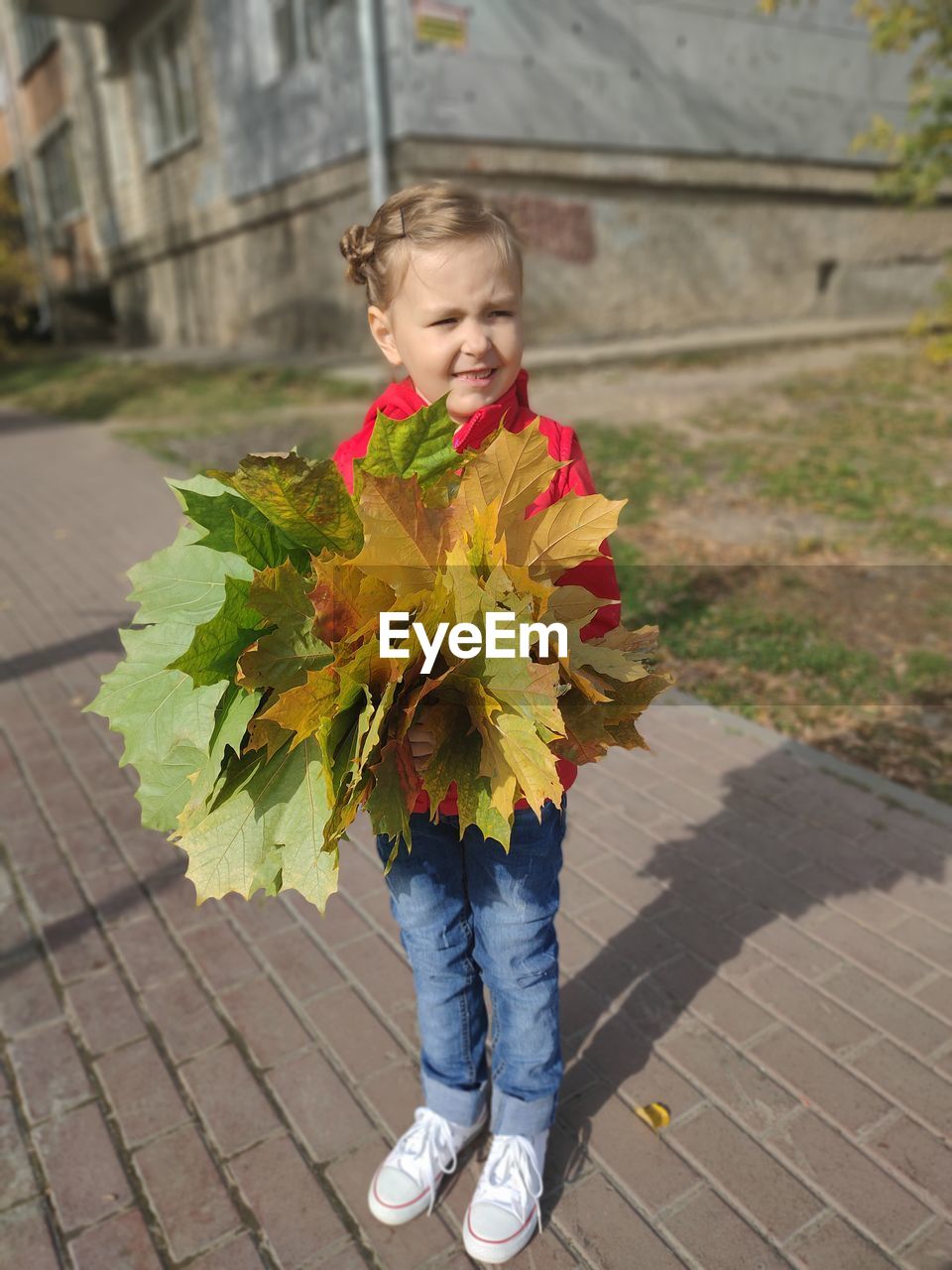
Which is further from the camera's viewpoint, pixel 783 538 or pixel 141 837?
pixel 783 538

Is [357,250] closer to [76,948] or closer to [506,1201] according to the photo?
[506,1201]

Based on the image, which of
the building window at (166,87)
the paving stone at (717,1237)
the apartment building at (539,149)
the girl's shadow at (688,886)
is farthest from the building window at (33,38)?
the paving stone at (717,1237)

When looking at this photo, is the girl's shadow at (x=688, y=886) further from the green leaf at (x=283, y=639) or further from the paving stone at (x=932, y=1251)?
the green leaf at (x=283, y=639)

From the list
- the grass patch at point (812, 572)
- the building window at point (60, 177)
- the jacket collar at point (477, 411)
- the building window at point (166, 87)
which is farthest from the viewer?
the building window at point (60, 177)

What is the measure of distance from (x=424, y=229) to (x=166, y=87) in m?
17.8

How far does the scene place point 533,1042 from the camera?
1.84 meters

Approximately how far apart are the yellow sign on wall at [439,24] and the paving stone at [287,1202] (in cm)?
1140

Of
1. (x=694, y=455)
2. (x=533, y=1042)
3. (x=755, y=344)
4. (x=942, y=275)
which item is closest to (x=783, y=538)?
(x=694, y=455)

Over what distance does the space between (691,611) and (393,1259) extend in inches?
143

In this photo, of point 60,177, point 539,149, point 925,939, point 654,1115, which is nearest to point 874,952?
point 925,939

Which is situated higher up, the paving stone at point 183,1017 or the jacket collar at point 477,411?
the jacket collar at point 477,411

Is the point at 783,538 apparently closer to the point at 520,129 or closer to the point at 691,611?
the point at 691,611

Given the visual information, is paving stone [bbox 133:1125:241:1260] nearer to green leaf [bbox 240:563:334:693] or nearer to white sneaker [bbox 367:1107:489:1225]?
white sneaker [bbox 367:1107:489:1225]

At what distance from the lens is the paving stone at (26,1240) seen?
1845mm
